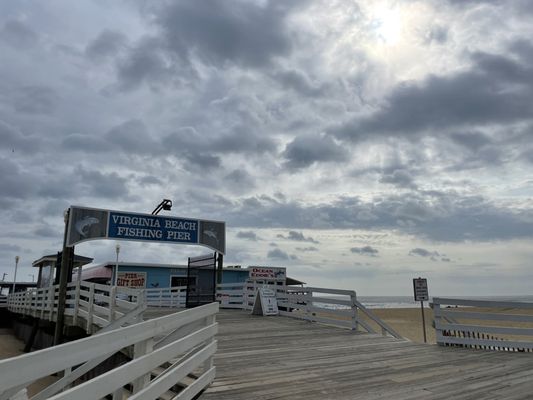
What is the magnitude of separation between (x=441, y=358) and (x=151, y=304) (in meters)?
21.6

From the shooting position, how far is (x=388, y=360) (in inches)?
318

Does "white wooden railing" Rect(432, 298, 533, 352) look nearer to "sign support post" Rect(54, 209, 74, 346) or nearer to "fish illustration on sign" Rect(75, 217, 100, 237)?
"sign support post" Rect(54, 209, 74, 346)

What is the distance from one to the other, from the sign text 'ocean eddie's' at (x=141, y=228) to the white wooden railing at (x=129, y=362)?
1116 centimetres

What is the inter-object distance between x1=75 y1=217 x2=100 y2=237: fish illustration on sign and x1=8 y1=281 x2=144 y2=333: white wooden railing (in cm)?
195

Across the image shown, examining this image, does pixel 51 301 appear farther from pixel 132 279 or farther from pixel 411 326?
pixel 411 326

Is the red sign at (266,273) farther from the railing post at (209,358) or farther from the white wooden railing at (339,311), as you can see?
the railing post at (209,358)

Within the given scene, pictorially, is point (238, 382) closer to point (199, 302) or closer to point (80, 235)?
point (80, 235)

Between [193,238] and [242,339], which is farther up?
[193,238]

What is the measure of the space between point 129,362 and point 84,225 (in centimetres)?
1367

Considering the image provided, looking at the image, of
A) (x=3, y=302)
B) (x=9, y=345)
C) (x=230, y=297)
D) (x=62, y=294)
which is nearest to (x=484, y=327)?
(x=62, y=294)

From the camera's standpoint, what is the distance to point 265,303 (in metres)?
17.2

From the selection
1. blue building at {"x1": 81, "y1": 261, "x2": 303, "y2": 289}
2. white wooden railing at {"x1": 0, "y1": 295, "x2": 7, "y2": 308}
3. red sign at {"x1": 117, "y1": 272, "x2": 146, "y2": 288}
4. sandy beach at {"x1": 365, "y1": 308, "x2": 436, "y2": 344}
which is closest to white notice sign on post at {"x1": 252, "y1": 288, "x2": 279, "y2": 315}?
sandy beach at {"x1": 365, "y1": 308, "x2": 436, "y2": 344}

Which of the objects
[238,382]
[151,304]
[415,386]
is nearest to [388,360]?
[415,386]

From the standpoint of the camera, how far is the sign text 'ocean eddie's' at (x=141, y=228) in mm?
15875
